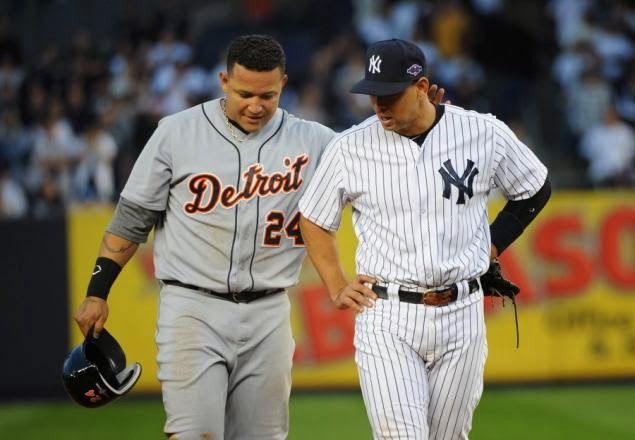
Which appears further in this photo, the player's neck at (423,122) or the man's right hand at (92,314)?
the man's right hand at (92,314)

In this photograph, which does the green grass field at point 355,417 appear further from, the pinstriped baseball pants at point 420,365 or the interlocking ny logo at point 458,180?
the interlocking ny logo at point 458,180

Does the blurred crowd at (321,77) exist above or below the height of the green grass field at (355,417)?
above

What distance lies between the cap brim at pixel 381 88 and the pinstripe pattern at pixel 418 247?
10.4 inches

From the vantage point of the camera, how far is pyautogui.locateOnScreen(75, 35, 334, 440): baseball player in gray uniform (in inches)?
222

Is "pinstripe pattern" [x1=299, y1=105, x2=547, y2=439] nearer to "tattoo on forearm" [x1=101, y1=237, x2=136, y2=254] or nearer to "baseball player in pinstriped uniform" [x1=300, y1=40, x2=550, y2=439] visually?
"baseball player in pinstriped uniform" [x1=300, y1=40, x2=550, y2=439]

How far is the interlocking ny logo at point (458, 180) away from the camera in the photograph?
5.32m

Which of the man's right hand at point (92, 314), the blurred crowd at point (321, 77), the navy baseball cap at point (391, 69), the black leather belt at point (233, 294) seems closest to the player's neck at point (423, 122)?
the navy baseball cap at point (391, 69)

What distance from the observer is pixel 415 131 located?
17.7 ft

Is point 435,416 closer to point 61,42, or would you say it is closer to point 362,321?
point 362,321

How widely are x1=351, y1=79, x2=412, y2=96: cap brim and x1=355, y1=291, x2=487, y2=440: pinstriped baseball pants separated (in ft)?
3.09

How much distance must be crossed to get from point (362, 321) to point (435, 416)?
0.56m

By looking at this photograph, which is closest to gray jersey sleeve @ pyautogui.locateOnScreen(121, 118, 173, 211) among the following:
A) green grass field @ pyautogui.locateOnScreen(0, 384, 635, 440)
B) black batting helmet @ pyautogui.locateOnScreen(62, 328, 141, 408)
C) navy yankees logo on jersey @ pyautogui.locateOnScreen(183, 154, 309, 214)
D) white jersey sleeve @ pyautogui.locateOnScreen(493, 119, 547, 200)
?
navy yankees logo on jersey @ pyautogui.locateOnScreen(183, 154, 309, 214)

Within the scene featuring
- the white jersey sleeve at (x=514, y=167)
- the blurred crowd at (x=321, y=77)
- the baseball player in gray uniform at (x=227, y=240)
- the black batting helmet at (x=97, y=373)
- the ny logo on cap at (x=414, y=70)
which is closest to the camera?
the ny logo on cap at (x=414, y=70)

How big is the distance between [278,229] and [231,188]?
0.31 m
